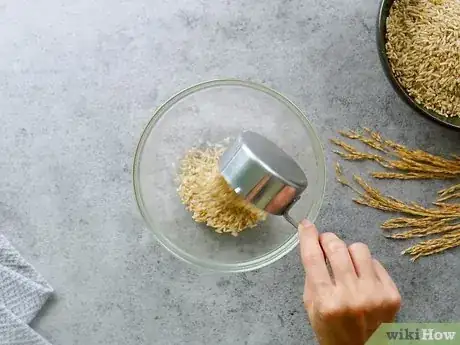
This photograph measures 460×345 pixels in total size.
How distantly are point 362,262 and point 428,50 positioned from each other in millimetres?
429

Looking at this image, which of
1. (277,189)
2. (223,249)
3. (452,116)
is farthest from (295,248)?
(452,116)

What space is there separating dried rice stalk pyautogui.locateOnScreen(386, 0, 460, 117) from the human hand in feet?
1.18

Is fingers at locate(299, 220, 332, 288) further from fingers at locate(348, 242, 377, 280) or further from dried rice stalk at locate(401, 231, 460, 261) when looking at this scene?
dried rice stalk at locate(401, 231, 460, 261)

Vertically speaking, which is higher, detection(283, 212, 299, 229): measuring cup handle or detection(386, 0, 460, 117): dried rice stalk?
detection(386, 0, 460, 117): dried rice stalk

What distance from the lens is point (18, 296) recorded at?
51.8 inches

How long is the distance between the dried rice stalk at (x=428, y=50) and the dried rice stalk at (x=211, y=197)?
364 millimetres

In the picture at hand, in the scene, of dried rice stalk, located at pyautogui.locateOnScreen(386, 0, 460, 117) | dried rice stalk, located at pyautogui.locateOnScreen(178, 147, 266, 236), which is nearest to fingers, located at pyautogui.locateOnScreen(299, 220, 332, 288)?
dried rice stalk, located at pyautogui.locateOnScreen(178, 147, 266, 236)

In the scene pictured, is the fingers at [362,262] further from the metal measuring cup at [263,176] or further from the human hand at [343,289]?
the metal measuring cup at [263,176]

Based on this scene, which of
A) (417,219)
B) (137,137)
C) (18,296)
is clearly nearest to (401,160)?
(417,219)

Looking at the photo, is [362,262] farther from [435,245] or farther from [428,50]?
[428,50]

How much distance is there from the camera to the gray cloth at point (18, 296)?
50.9 inches

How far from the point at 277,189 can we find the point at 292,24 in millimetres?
394

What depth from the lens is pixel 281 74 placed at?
135cm

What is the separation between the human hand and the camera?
3.47 feet
